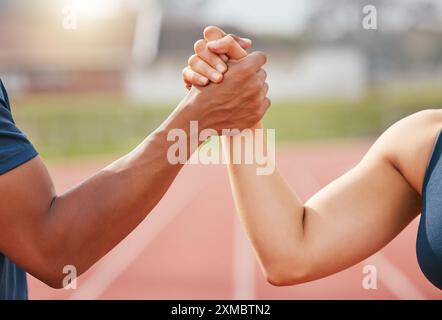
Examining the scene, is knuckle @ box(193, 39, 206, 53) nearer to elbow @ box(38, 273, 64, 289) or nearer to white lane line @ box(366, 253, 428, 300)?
elbow @ box(38, 273, 64, 289)

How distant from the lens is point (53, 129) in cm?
2284

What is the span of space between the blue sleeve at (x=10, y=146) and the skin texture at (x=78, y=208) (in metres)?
0.02

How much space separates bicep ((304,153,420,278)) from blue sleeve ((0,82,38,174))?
0.85 meters

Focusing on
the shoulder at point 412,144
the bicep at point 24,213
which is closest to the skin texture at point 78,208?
the bicep at point 24,213

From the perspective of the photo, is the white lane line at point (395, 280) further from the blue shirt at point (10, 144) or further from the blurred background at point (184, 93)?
the blue shirt at point (10, 144)

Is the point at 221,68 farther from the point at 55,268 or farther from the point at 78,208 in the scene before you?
the point at 55,268

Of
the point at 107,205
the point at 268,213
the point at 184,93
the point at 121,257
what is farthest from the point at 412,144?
the point at 184,93

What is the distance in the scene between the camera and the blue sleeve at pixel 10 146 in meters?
1.66

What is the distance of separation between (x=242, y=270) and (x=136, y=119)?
16.8 m

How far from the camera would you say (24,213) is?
167 centimetres

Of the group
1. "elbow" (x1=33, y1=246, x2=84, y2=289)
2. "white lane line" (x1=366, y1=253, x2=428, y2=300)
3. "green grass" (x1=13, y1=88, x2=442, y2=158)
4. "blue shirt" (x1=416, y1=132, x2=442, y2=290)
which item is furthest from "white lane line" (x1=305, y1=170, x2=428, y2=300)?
"green grass" (x1=13, y1=88, x2=442, y2=158)
